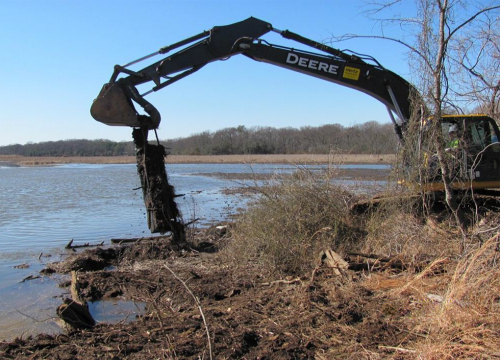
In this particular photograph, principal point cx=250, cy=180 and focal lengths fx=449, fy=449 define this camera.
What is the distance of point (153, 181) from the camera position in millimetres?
8781

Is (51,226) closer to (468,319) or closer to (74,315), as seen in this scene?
(74,315)

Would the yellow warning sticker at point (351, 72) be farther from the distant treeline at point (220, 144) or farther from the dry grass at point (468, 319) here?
the distant treeline at point (220, 144)

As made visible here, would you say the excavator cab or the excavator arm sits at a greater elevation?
the excavator arm

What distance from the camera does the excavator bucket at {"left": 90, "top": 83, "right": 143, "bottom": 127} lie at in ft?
26.1

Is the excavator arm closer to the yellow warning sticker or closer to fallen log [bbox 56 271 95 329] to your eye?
the yellow warning sticker

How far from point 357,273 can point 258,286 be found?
142 centimetres

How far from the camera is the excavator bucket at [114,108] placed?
26.1 feet

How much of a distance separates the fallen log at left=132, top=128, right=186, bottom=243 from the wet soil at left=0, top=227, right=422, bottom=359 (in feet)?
5.08

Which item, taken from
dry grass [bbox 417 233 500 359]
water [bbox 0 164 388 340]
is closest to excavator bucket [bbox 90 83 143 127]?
water [bbox 0 164 388 340]

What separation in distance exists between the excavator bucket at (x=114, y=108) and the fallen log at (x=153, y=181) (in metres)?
0.38

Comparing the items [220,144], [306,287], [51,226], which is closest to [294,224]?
[306,287]

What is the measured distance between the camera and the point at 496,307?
13.8 ft

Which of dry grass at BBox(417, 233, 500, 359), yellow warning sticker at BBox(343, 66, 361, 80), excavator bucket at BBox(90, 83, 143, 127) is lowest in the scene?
dry grass at BBox(417, 233, 500, 359)

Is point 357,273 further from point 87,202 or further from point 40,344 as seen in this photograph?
point 87,202
